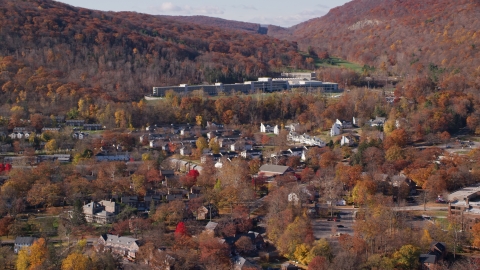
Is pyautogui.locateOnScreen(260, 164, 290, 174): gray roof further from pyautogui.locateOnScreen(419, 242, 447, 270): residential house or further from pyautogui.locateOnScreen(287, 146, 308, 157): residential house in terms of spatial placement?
pyautogui.locateOnScreen(419, 242, 447, 270): residential house

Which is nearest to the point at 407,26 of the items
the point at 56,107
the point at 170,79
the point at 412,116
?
the point at 170,79

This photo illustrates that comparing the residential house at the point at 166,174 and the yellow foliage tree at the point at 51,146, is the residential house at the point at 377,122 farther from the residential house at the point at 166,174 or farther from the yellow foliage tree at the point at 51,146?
the yellow foliage tree at the point at 51,146

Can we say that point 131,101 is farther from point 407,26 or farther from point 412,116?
point 407,26

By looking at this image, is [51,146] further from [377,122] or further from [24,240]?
[377,122]

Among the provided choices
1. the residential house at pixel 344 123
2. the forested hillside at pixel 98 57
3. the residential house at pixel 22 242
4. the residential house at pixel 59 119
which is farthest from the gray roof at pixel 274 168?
the forested hillside at pixel 98 57

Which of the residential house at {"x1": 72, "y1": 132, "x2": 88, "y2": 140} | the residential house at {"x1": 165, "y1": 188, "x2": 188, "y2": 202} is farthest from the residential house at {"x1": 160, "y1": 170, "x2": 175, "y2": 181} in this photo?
the residential house at {"x1": 72, "y1": 132, "x2": 88, "y2": 140}

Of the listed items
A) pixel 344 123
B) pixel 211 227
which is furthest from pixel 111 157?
pixel 344 123

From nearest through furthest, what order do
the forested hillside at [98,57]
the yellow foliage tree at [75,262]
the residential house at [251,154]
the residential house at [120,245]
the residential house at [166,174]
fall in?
1. the yellow foliage tree at [75,262]
2. the residential house at [120,245]
3. the residential house at [166,174]
4. the residential house at [251,154]
5. the forested hillside at [98,57]
